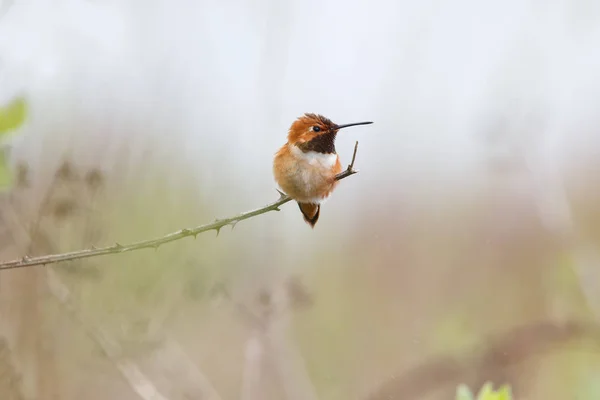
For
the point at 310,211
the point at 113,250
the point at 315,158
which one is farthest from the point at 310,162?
the point at 113,250

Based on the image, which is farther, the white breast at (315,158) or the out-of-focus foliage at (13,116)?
the white breast at (315,158)

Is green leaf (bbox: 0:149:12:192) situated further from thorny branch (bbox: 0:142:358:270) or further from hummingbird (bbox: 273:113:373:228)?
hummingbird (bbox: 273:113:373:228)

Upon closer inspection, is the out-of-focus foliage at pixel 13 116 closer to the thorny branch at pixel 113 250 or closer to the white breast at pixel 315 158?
the thorny branch at pixel 113 250

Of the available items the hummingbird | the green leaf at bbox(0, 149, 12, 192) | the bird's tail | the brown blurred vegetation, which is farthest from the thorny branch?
the brown blurred vegetation

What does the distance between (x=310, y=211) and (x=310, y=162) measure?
0.55 ft

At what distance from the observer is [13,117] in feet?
3.53

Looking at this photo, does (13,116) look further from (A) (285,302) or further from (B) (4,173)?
(A) (285,302)

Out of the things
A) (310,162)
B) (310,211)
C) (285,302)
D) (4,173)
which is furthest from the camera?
(285,302)

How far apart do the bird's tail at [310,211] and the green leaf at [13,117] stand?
0.85 metres

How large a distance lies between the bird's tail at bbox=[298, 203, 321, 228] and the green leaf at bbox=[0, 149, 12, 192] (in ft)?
2.86

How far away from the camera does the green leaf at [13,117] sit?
1.07 meters

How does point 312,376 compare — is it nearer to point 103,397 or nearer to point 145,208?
point 103,397

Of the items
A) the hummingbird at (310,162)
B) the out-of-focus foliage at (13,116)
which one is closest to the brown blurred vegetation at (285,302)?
the hummingbird at (310,162)

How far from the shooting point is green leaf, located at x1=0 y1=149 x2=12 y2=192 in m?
1.01
